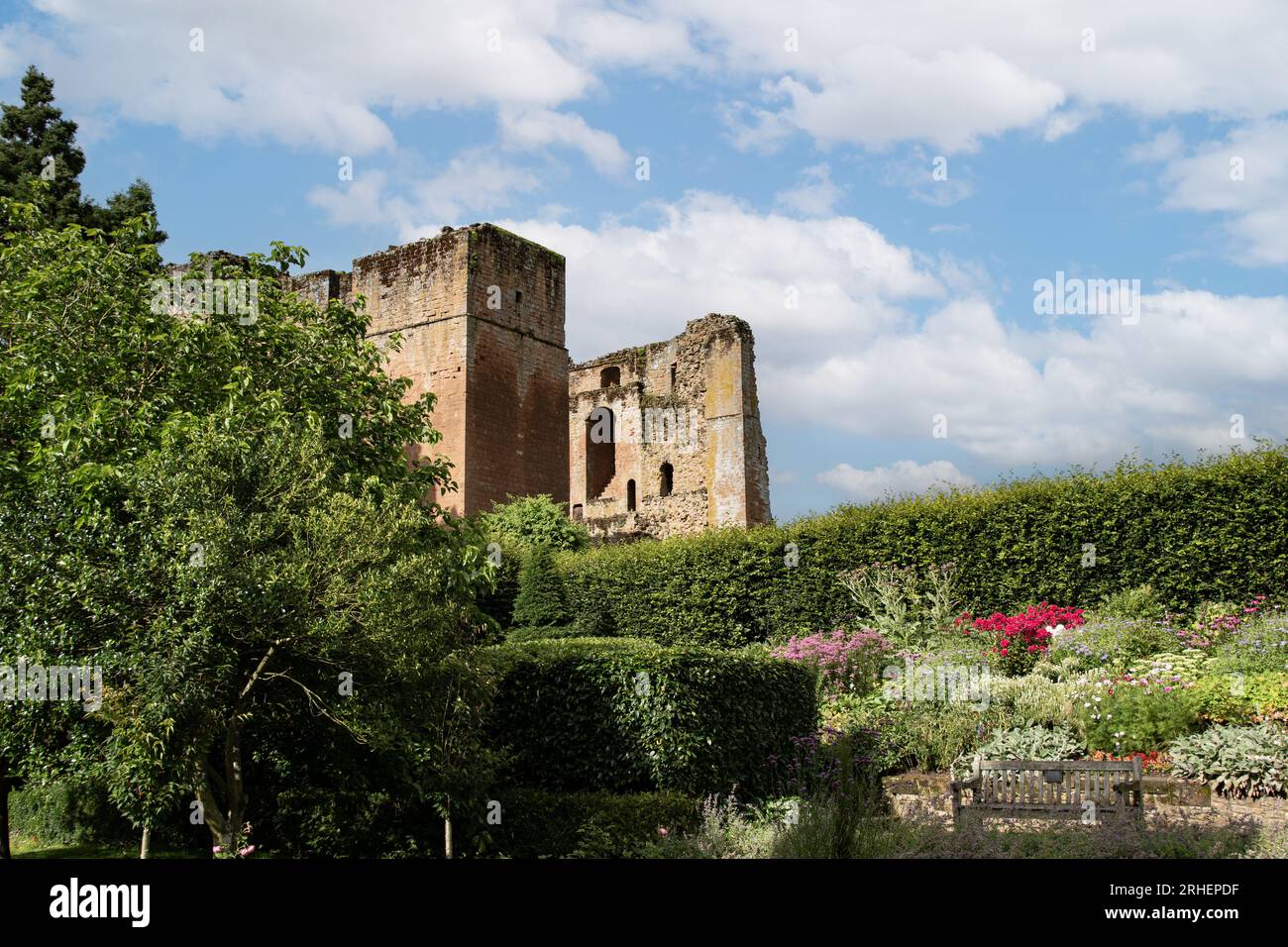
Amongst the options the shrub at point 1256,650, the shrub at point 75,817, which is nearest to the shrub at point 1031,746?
the shrub at point 1256,650

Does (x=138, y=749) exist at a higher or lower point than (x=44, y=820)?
higher

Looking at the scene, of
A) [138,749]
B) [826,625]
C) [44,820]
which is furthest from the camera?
[826,625]

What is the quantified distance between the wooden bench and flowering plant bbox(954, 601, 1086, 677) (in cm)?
406

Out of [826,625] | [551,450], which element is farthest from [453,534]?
[551,450]

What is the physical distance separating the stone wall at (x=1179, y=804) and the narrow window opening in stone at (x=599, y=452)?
2847 cm

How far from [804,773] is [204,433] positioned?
6.70 metres

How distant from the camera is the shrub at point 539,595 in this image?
1884 centimetres

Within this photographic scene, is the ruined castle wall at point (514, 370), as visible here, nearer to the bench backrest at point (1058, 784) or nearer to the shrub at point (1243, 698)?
the bench backrest at point (1058, 784)

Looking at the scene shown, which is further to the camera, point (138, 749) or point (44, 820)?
point (44, 820)

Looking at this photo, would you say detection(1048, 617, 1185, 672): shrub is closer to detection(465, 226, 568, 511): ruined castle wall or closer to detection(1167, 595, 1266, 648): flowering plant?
detection(1167, 595, 1266, 648): flowering plant

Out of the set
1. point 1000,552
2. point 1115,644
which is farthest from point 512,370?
point 1115,644

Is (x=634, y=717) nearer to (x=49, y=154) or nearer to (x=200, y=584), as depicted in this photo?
(x=200, y=584)

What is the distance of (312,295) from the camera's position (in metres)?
25.3
